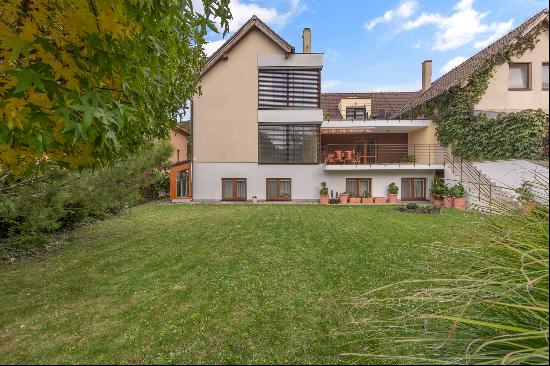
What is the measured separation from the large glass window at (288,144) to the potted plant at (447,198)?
8.89 metres

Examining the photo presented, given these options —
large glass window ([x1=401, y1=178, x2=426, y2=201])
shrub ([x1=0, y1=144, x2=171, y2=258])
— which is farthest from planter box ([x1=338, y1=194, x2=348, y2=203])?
shrub ([x1=0, y1=144, x2=171, y2=258])

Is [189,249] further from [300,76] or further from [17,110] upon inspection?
[300,76]

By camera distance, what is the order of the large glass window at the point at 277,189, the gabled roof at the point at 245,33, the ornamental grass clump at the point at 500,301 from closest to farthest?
the ornamental grass clump at the point at 500,301
the gabled roof at the point at 245,33
the large glass window at the point at 277,189

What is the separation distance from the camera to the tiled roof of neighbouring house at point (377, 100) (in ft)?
99.7

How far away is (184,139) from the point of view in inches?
1587

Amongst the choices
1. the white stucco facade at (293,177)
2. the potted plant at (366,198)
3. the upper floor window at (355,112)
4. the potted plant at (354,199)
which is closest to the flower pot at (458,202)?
the white stucco facade at (293,177)

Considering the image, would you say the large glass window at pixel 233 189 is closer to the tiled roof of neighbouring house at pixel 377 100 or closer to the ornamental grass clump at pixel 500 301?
the tiled roof of neighbouring house at pixel 377 100

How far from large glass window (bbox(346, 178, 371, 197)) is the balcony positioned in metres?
1.31

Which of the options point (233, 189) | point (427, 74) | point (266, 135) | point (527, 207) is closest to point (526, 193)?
point (527, 207)

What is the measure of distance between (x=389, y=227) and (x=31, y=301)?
11.1m

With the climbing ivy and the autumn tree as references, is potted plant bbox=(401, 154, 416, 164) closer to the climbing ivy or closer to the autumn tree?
the climbing ivy

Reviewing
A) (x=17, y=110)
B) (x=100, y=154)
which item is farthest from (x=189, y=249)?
(x=17, y=110)

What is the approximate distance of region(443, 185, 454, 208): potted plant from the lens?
65.3ft

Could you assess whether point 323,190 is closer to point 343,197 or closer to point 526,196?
point 343,197
